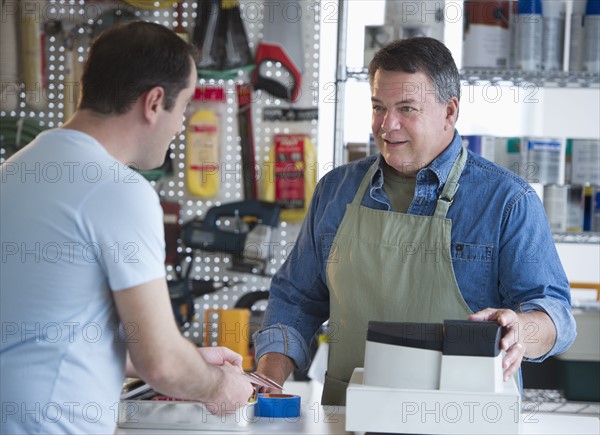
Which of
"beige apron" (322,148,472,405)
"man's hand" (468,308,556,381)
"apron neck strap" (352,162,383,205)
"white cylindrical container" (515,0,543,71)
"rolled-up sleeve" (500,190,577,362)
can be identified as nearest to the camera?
"man's hand" (468,308,556,381)

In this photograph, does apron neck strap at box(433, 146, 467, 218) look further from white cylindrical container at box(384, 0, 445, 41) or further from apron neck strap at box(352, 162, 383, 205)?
white cylindrical container at box(384, 0, 445, 41)

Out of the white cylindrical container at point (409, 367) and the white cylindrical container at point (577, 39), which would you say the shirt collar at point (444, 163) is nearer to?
the white cylindrical container at point (409, 367)

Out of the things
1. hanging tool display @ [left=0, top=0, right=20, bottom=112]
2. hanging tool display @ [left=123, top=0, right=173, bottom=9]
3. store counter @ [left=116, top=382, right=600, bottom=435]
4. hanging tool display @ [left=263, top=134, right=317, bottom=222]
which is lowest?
store counter @ [left=116, top=382, right=600, bottom=435]

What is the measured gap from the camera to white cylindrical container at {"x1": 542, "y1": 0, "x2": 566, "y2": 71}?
3080 millimetres

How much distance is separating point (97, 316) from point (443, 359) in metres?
0.57

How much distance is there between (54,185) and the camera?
131 centimetres

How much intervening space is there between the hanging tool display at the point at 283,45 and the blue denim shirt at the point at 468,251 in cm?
150

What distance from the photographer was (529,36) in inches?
121

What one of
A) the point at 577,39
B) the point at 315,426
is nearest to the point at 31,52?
the point at 577,39

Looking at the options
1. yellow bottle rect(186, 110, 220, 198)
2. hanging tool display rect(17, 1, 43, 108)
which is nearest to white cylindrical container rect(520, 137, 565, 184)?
yellow bottle rect(186, 110, 220, 198)

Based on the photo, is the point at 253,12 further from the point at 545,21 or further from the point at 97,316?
the point at 97,316

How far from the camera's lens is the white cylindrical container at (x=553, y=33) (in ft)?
10.1

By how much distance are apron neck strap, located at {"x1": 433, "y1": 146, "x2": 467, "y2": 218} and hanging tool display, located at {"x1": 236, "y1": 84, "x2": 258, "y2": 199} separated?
170 centimetres

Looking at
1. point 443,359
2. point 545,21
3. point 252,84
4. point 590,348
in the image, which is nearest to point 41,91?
point 252,84
